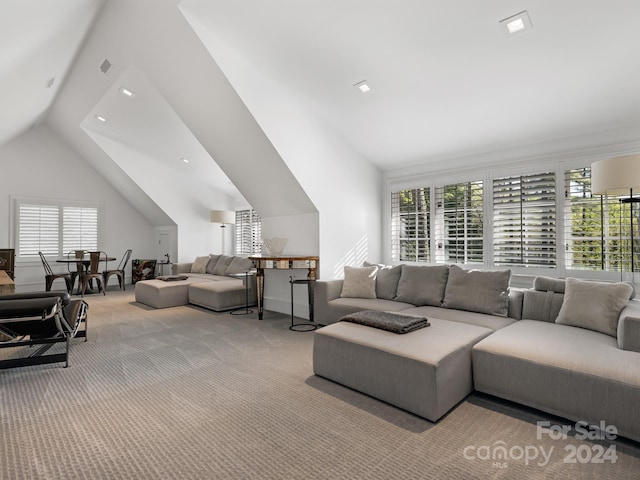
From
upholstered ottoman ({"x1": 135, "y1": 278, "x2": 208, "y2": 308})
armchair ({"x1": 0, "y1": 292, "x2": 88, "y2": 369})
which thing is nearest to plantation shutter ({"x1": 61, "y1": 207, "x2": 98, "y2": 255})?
upholstered ottoman ({"x1": 135, "y1": 278, "x2": 208, "y2": 308})

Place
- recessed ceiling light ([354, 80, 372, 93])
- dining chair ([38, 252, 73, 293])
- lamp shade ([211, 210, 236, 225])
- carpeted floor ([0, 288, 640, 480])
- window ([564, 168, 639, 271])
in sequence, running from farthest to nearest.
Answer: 1. lamp shade ([211, 210, 236, 225])
2. dining chair ([38, 252, 73, 293])
3. recessed ceiling light ([354, 80, 372, 93])
4. window ([564, 168, 639, 271])
5. carpeted floor ([0, 288, 640, 480])

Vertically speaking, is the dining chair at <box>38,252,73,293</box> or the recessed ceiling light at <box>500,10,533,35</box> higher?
the recessed ceiling light at <box>500,10,533,35</box>

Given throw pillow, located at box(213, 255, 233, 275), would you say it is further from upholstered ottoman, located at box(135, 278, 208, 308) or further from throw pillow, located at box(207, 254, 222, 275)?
upholstered ottoman, located at box(135, 278, 208, 308)

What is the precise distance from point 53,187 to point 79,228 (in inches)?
40.3

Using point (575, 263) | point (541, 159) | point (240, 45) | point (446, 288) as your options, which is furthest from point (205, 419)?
point (541, 159)

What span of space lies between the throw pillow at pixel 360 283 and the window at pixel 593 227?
7.05 ft

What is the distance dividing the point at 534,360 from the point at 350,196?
343cm

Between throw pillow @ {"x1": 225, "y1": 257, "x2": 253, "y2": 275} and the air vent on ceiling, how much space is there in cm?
365

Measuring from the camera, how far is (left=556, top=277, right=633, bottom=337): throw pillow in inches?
102

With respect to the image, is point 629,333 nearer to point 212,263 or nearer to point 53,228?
point 212,263

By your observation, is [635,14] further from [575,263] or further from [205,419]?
[205,419]

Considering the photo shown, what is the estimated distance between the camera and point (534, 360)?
218cm

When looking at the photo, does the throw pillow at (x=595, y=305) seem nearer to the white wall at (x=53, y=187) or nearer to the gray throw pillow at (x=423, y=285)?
the gray throw pillow at (x=423, y=285)

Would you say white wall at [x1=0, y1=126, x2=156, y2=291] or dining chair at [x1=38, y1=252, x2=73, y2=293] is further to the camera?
white wall at [x1=0, y1=126, x2=156, y2=291]
